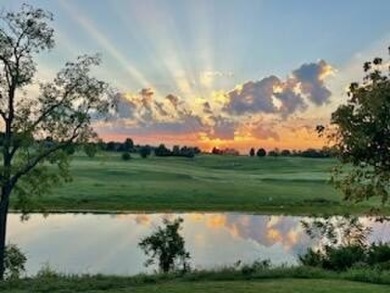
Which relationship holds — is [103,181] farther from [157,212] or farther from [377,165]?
[377,165]

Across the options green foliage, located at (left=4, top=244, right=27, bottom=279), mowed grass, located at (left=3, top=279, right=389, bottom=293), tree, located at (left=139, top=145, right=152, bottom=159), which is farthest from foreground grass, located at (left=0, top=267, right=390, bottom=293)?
tree, located at (left=139, top=145, right=152, bottom=159)

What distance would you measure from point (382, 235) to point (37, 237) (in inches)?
950

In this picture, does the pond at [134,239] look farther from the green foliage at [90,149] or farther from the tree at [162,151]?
the tree at [162,151]

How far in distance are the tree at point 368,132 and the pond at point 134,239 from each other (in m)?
14.0

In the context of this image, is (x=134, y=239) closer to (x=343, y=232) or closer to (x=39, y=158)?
(x=343, y=232)

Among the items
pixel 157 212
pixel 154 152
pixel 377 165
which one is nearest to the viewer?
pixel 377 165

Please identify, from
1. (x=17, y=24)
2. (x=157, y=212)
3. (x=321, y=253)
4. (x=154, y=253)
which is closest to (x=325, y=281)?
(x=321, y=253)

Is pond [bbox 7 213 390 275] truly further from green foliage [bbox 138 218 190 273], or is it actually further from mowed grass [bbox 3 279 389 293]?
mowed grass [bbox 3 279 389 293]

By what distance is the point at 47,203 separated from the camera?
67500 millimetres

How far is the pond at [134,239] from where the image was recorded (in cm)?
3825

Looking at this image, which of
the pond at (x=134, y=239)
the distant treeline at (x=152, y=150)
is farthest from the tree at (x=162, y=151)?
the pond at (x=134, y=239)

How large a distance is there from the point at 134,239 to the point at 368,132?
107 feet

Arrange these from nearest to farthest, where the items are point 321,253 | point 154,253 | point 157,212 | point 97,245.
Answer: point 321,253 → point 154,253 → point 97,245 → point 157,212

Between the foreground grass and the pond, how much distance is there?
11740mm
